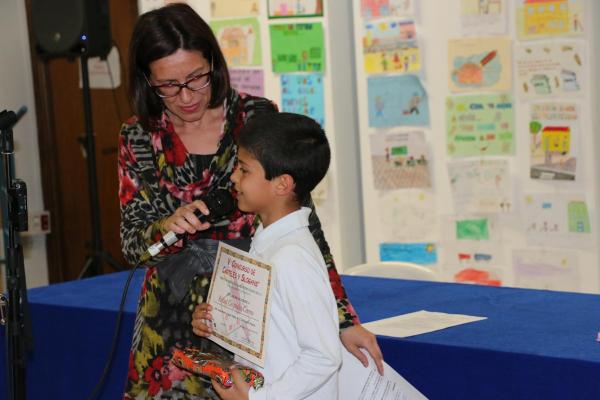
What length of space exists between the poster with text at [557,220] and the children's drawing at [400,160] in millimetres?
459

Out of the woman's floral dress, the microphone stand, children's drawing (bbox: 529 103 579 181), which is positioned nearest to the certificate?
the woman's floral dress

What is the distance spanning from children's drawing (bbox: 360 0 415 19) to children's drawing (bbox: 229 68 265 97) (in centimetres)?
60

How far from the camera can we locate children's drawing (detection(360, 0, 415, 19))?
3750 millimetres

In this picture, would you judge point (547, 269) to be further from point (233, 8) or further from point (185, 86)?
point (185, 86)

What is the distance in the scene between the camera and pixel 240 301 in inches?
62.0

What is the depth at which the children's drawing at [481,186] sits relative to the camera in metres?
3.59

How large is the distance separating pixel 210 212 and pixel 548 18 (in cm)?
222

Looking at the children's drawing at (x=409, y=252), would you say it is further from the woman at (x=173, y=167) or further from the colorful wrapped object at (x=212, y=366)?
the colorful wrapped object at (x=212, y=366)

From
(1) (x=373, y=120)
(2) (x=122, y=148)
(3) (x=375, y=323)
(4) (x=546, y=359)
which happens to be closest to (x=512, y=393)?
(4) (x=546, y=359)

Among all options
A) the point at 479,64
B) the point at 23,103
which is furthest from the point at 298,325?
the point at 23,103

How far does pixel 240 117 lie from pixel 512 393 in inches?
29.9

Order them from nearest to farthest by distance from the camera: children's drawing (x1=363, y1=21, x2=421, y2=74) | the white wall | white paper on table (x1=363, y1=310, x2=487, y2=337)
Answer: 1. white paper on table (x1=363, y1=310, x2=487, y2=337)
2. children's drawing (x1=363, y1=21, x2=421, y2=74)
3. the white wall

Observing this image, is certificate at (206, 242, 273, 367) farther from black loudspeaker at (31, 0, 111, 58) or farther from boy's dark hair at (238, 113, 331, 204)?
black loudspeaker at (31, 0, 111, 58)

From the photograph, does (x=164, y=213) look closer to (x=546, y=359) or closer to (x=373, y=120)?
(x=546, y=359)
